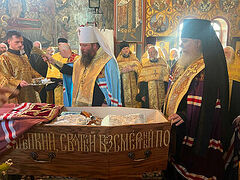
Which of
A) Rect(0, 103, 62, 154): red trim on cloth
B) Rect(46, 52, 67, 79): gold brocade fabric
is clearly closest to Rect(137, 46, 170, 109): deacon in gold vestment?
Rect(46, 52, 67, 79): gold brocade fabric

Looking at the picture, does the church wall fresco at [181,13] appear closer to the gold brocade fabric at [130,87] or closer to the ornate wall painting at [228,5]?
the ornate wall painting at [228,5]

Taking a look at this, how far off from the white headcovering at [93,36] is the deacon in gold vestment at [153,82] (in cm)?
77

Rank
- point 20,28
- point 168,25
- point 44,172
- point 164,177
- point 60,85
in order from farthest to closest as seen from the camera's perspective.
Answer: point 60,85
point 20,28
point 168,25
point 164,177
point 44,172

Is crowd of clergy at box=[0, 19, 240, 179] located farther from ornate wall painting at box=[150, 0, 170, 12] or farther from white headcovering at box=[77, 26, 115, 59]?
ornate wall painting at box=[150, 0, 170, 12]

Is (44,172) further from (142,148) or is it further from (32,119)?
(142,148)

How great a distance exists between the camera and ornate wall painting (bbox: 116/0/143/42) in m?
3.04

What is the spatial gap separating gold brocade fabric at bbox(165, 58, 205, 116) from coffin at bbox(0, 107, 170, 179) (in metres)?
0.46

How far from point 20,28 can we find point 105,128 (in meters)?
2.30

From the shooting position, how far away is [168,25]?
9.75ft

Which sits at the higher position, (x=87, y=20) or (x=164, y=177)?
(x=87, y=20)

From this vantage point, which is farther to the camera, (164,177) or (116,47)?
(116,47)

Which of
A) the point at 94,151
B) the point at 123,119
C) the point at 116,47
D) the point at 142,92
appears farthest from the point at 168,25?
the point at 94,151

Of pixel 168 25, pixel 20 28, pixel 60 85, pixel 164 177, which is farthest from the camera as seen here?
pixel 60 85

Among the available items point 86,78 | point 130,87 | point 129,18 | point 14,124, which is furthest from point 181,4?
point 14,124
